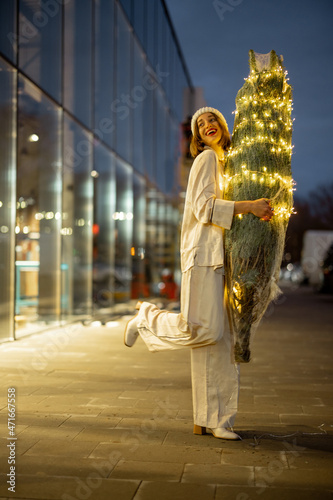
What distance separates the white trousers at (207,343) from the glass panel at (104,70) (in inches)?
398

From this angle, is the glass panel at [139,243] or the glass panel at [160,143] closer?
the glass panel at [139,243]

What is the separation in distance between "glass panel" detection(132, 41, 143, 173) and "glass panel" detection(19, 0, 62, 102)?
6268 mm

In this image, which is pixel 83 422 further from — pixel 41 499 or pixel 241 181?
pixel 241 181

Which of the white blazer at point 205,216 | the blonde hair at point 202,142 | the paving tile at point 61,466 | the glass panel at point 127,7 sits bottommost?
the paving tile at point 61,466

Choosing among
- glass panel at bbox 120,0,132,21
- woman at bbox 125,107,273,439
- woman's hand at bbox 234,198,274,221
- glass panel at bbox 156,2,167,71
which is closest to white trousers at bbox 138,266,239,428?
woman at bbox 125,107,273,439

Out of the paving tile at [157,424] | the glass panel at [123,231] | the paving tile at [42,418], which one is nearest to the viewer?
the paving tile at [157,424]

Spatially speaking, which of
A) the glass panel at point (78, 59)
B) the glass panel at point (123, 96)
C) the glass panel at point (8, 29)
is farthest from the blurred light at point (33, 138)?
the glass panel at point (123, 96)

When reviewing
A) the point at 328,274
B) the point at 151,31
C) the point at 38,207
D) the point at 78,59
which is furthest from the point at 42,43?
the point at 328,274

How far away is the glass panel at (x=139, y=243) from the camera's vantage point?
1802 centimetres

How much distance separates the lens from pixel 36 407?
5020 mm

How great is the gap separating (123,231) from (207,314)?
1281 cm

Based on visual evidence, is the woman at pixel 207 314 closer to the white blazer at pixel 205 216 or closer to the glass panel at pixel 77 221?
the white blazer at pixel 205 216

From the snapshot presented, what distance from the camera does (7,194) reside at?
29.8ft

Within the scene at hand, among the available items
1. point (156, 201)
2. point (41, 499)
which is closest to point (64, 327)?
point (41, 499)
